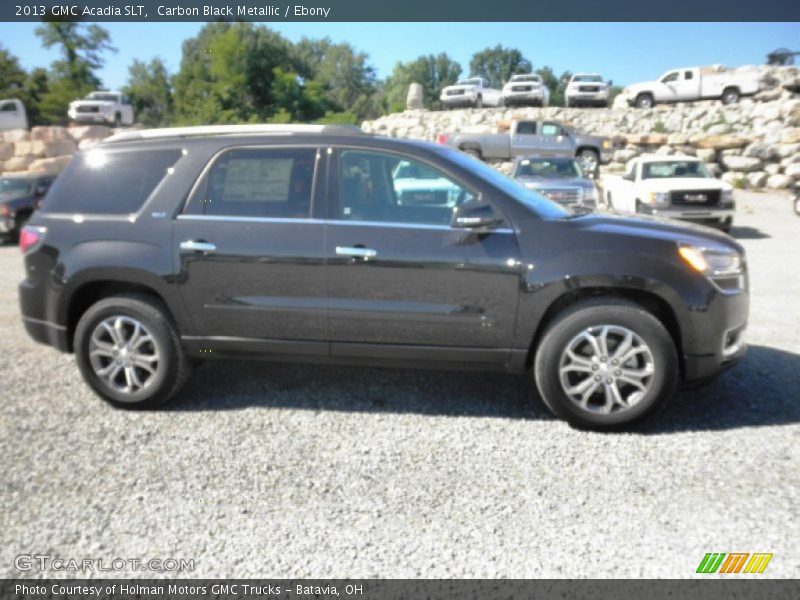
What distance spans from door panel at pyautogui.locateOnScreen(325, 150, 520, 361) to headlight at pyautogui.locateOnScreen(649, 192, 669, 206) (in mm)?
11392

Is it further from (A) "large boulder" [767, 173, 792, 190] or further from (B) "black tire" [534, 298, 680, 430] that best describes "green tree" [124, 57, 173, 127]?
(B) "black tire" [534, 298, 680, 430]

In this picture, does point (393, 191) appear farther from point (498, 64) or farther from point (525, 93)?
point (498, 64)

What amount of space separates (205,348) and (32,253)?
1.39 m

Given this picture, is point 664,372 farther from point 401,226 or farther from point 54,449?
point 54,449

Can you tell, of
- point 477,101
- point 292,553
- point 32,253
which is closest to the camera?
point 292,553

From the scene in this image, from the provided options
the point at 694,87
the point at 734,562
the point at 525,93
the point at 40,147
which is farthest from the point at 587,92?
the point at 734,562

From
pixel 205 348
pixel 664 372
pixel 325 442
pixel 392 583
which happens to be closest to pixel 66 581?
pixel 392 583

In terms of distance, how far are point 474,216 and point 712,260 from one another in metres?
1.47

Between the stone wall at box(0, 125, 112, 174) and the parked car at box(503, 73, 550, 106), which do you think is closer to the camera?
the stone wall at box(0, 125, 112, 174)

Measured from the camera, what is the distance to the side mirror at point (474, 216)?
4270mm

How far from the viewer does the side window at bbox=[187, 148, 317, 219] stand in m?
4.61

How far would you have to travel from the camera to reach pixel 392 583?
2805 millimetres

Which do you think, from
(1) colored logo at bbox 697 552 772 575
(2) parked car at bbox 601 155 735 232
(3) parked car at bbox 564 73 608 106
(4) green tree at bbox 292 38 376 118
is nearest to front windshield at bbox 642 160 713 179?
(2) parked car at bbox 601 155 735 232

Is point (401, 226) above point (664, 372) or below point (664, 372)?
above
